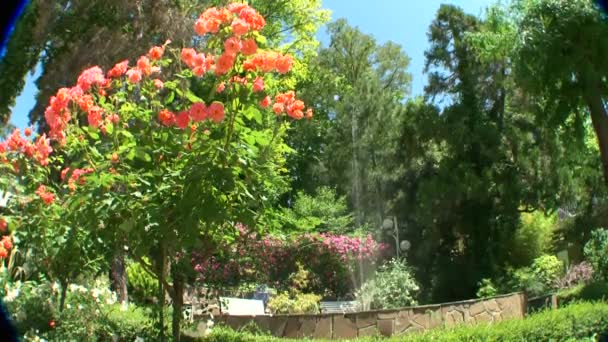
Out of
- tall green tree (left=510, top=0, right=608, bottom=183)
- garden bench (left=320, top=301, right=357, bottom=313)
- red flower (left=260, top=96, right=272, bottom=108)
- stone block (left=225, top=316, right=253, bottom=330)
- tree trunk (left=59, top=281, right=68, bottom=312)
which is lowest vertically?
stone block (left=225, top=316, right=253, bottom=330)

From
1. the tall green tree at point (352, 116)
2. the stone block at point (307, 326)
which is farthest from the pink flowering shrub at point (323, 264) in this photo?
the stone block at point (307, 326)

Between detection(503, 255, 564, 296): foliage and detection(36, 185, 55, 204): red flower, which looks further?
detection(503, 255, 564, 296): foliage

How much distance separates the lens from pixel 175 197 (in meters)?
4.45

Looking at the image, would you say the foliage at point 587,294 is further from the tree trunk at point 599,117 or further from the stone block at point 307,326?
the stone block at point 307,326

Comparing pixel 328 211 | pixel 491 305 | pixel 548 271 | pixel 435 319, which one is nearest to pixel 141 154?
pixel 435 319

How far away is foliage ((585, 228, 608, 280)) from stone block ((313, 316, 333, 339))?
7493mm

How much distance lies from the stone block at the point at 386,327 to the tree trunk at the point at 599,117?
7.41 metres

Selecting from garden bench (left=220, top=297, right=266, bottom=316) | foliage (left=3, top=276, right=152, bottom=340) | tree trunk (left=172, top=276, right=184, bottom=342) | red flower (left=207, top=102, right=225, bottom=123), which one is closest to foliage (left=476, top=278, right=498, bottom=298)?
garden bench (left=220, top=297, right=266, bottom=316)

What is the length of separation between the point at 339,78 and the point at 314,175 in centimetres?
572

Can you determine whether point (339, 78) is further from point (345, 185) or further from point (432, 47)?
point (432, 47)

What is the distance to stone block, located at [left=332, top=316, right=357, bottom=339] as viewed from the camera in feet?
28.5

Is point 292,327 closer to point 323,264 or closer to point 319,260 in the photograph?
point 319,260

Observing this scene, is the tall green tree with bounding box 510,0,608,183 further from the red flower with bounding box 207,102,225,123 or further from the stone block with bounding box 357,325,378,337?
the red flower with bounding box 207,102,225,123

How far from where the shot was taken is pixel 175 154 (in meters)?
4.63
